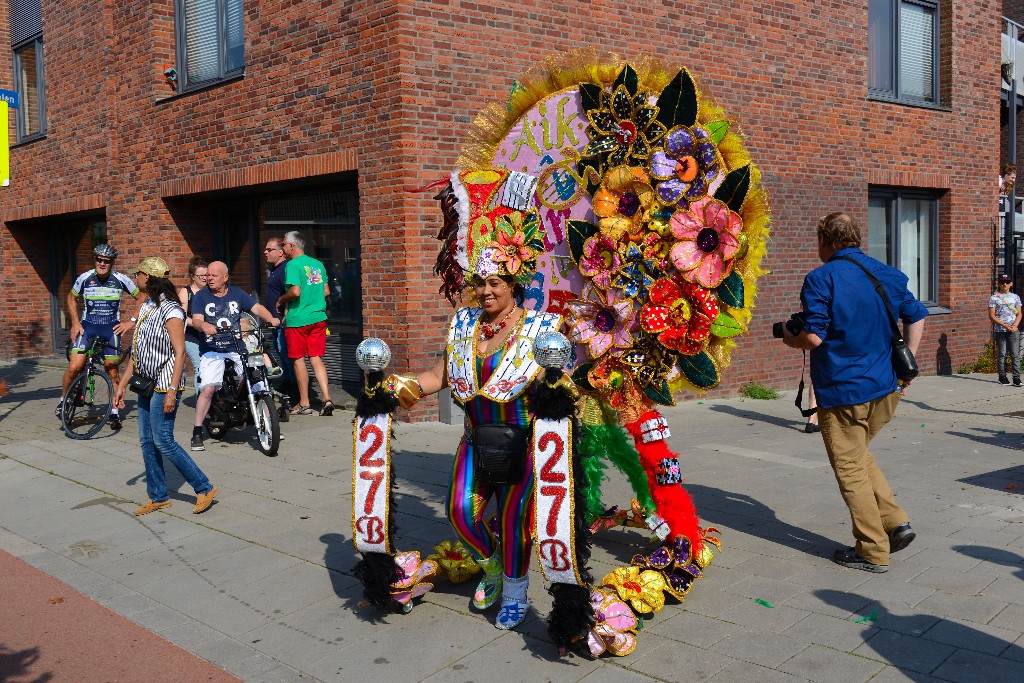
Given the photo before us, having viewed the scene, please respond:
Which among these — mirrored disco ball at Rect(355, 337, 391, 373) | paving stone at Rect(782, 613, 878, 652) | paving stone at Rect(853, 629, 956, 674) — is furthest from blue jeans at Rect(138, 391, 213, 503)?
paving stone at Rect(853, 629, 956, 674)

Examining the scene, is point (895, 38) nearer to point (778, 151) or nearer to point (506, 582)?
point (778, 151)

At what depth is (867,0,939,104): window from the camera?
14.6 metres

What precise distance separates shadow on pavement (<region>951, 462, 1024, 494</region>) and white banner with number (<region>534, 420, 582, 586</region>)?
14.9 ft

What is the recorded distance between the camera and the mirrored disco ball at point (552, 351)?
413cm

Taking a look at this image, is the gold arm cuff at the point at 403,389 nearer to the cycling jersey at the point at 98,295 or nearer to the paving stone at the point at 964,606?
the paving stone at the point at 964,606

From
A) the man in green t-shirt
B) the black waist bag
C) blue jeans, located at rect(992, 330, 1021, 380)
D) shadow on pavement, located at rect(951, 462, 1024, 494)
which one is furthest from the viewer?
blue jeans, located at rect(992, 330, 1021, 380)

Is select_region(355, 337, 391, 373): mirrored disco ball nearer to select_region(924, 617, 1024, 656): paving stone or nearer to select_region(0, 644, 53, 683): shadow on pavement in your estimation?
select_region(0, 644, 53, 683): shadow on pavement

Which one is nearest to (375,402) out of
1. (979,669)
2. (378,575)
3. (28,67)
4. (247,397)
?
(378,575)

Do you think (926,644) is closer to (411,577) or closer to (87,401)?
(411,577)

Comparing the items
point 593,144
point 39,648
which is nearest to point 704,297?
point 593,144

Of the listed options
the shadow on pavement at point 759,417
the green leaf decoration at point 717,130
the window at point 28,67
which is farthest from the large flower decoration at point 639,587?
the window at point 28,67

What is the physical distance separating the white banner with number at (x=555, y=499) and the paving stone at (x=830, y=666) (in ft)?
3.23

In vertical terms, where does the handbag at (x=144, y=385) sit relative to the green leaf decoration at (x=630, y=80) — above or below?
below

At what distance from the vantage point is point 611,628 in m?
4.24
